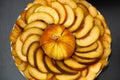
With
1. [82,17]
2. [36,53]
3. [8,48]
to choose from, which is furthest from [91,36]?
[8,48]

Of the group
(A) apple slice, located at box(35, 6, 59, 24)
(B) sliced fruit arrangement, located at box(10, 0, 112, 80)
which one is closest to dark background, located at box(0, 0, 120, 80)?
(B) sliced fruit arrangement, located at box(10, 0, 112, 80)

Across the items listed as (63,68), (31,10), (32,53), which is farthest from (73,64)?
(31,10)

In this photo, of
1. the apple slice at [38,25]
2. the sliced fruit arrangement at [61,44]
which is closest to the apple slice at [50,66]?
the sliced fruit arrangement at [61,44]

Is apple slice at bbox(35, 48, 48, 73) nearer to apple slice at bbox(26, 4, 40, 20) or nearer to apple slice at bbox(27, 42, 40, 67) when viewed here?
apple slice at bbox(27, 42, 40, 67)

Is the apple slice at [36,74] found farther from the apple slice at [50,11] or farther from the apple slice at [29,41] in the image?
the apple slice at [50,11]
